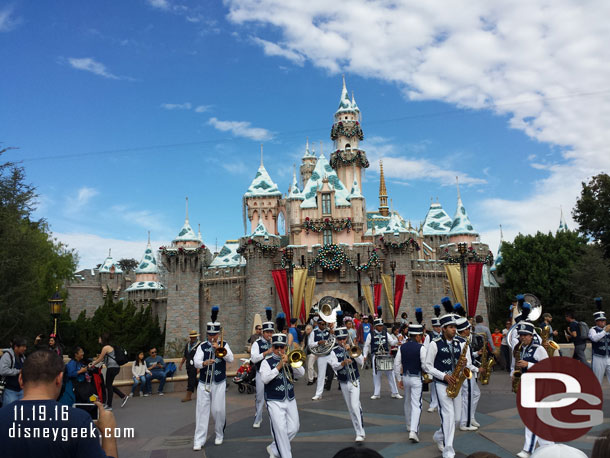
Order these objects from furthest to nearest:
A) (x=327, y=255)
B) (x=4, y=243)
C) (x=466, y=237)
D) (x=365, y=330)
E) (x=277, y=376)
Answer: (x=466, y=237), (x=327, y=255), (x=4, y=243), (x=365, y=330), (x=277, y=376)

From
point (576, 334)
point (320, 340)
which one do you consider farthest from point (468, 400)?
point (576, 334)

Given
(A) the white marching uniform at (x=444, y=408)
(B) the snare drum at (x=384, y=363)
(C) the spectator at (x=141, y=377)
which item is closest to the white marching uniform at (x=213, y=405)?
(A) the white marching uniform at (x=444, y=408)

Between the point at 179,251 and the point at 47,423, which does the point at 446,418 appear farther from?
the point at 179,251

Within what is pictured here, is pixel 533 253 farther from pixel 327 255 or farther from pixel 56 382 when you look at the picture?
pixel 56 382

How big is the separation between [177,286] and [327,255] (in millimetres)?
11887

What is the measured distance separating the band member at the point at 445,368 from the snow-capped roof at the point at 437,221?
135 ft

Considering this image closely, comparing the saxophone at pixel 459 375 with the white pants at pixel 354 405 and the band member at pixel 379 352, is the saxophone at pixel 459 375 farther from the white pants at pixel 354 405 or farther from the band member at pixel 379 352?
the band member at pixel 379 352

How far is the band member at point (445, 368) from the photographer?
7.74 m

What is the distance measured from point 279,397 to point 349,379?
1.87 m

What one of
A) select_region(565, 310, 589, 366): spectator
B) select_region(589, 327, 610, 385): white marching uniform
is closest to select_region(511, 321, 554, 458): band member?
select_region(589, 327, 610, 385): white marching uniform

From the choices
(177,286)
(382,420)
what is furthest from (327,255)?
(382,420)

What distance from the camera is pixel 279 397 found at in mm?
7625

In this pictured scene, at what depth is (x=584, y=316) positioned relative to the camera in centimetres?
3209
